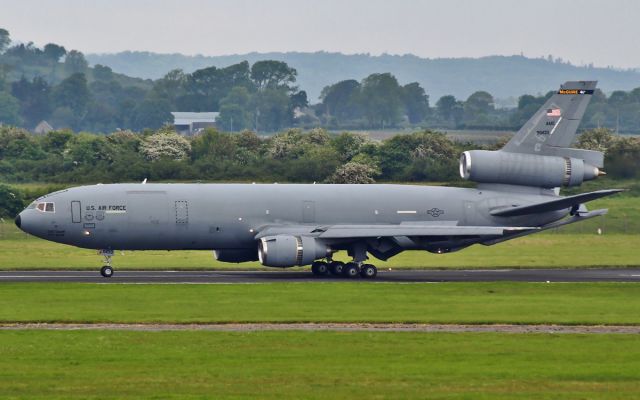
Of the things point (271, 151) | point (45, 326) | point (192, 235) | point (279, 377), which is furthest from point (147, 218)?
point (271, 151)

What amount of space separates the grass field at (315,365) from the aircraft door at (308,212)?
78.3 feet

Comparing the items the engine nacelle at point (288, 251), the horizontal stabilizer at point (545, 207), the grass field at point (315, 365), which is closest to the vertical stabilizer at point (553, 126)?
the horizontal stabilizer at point (545, 207)

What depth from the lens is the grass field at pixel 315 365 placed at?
27.7 m

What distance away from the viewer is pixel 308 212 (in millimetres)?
60688

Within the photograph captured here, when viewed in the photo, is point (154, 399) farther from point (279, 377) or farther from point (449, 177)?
point (449, 177)

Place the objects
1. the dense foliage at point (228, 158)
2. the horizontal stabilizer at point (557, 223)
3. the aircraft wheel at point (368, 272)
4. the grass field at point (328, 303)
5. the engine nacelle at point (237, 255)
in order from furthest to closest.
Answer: the dense foliage at point (228, 158) → the horizontal stabilizer at point (557, 223) → the engine nacelle at point (237, 255) → the aircraft wheel at point (368, 272) → the grass field at point (328, 303)

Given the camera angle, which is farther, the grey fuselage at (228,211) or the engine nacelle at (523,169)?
the engine nacelle at (523,169)

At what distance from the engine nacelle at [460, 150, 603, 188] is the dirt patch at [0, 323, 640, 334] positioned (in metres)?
24.2

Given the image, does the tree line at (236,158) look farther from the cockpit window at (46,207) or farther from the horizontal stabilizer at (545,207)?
the cockpit window at (46,207)

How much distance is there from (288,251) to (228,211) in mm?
4275

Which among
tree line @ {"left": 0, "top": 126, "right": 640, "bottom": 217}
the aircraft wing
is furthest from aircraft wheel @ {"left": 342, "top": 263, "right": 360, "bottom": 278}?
tree line @ {"left": 0, "top": 126, "right": 640, "bottom": 217}

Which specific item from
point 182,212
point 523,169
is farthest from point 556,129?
point 182,212

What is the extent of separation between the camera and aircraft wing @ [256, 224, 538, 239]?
58.4m

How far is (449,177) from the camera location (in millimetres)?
90375
